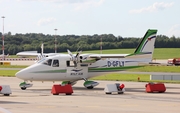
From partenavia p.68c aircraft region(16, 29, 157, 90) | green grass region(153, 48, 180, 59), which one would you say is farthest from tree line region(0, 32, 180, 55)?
partenavia p.68c aircraft region(16, 29, 157, 90)

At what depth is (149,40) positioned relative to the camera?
120 ft

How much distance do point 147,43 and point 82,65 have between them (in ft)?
17.0

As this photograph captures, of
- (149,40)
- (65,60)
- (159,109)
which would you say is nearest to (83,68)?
(65,60)

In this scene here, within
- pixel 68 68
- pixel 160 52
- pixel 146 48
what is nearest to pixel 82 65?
pixel 68 68

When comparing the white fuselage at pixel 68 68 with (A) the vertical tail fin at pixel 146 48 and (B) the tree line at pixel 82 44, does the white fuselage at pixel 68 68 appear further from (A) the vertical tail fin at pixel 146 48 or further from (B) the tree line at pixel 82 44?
(B) the tree line at pixel 82 44

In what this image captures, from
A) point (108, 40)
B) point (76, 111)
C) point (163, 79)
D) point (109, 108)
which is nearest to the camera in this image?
point (76, 111)

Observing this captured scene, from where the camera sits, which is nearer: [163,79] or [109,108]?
[109,108]

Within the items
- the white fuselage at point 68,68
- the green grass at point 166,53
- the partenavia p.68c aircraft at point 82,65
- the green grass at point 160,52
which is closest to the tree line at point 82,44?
the green grass at point 160,52

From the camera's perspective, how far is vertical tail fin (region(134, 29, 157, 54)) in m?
36.4

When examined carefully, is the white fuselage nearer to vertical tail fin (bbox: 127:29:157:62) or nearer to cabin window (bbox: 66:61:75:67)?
cabin window (bbox: 66:61:75:67)

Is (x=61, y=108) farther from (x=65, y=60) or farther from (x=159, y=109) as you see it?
(x=65, y=60)

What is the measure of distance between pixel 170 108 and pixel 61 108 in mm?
4491

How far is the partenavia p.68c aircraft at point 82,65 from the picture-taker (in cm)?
3366

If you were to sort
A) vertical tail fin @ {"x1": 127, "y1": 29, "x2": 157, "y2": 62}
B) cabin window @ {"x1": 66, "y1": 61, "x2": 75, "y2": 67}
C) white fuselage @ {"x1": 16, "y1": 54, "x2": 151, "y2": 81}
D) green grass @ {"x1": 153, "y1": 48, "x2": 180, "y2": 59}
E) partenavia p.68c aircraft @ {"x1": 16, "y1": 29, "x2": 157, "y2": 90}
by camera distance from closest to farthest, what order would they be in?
1. white fuselage @ {"x1": 16, "y1": 54, "x2": 151, "y2": 81}
2. partenavia p.68c aircraft @ {"x1": 16, "y1": 29, "x2": 157, "y2": 90}
3. cabin window @ {"x1": 66, "y1": 61, "x2": 75, "y2": 67}
4. vertical tail fin @ {"x1": 127, "y1": 29, "x2": 157, "y2": 62}
5. green grass @ {"x1": 153, "y1": 48, "x2": 180, "y2": 59}
